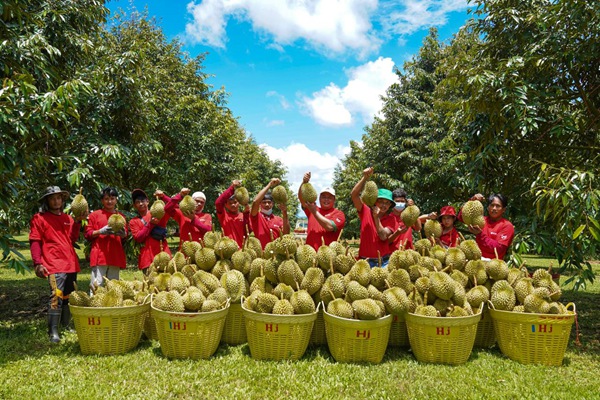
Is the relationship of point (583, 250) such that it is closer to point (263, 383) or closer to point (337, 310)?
point (337, 310)

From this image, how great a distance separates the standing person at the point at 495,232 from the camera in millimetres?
5734

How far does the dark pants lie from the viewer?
18.1ft

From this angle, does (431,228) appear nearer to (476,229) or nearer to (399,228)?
(476,229)

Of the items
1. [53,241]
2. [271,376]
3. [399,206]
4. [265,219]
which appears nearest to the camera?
[271,376]

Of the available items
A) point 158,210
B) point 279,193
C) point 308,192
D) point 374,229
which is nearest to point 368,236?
point 374,229

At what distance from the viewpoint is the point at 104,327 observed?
4.81 meters

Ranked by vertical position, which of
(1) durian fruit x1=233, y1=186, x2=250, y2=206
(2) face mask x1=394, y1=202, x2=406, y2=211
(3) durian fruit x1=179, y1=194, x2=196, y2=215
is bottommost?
(2) face mask x1=394, y1=202, x2=406, y2=211

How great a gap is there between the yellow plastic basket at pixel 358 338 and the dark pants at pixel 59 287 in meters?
3.64

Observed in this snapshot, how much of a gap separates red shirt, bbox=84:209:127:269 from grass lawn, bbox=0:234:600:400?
3.70 feet

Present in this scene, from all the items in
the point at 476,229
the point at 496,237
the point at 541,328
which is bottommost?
the point at 541,328

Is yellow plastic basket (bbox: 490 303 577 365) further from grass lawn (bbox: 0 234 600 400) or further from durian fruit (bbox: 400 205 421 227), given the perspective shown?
durian fruit (bbox: 400 205 421 227)

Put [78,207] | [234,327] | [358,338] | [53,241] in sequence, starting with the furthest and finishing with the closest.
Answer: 1. [78,207]
2. [53,241]
3. [234,327]
4. [358,338]

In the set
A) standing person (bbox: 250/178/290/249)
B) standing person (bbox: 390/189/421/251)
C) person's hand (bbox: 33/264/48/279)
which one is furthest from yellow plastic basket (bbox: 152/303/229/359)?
standing person (bbox: 390/189/421/251)

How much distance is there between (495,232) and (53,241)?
6.17m
